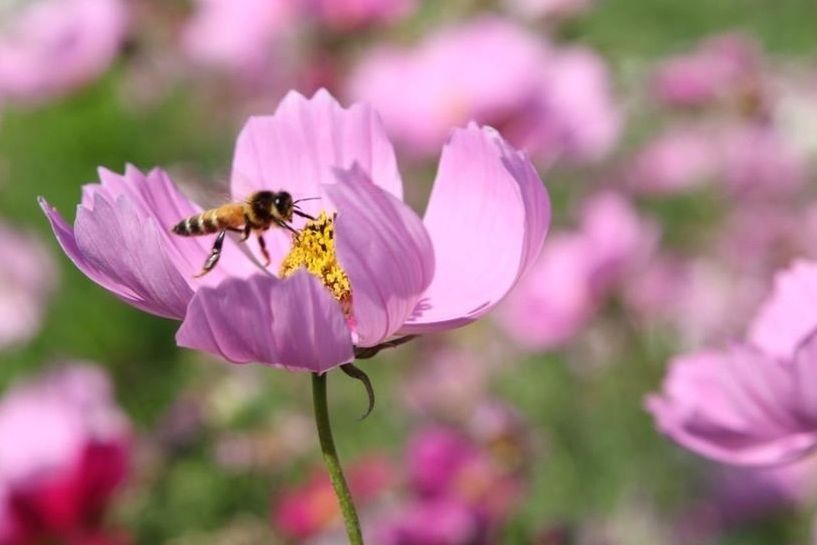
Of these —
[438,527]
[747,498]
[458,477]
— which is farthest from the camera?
[747,498]

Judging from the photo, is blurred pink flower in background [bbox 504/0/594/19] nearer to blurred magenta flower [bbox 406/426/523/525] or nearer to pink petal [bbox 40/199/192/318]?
blurred magenta flower [bbox 406/426/523/525]

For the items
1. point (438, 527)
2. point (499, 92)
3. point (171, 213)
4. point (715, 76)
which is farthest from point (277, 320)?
point (715, 76)

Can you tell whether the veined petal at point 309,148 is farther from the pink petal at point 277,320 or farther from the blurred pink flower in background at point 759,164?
the blurred pink flower in background at point 759,164

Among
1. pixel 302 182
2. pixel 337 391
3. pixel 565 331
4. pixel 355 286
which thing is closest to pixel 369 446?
pixel 337 391

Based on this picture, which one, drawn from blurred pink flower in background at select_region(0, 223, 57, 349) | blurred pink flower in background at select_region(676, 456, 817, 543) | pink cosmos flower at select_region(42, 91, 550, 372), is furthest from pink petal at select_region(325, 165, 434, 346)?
blurred pink flower in background at select_region(0, 223, 57, 349)

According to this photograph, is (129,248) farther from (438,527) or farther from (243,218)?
(438,527)

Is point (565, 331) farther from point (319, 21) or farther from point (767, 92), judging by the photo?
point (319, 21)
